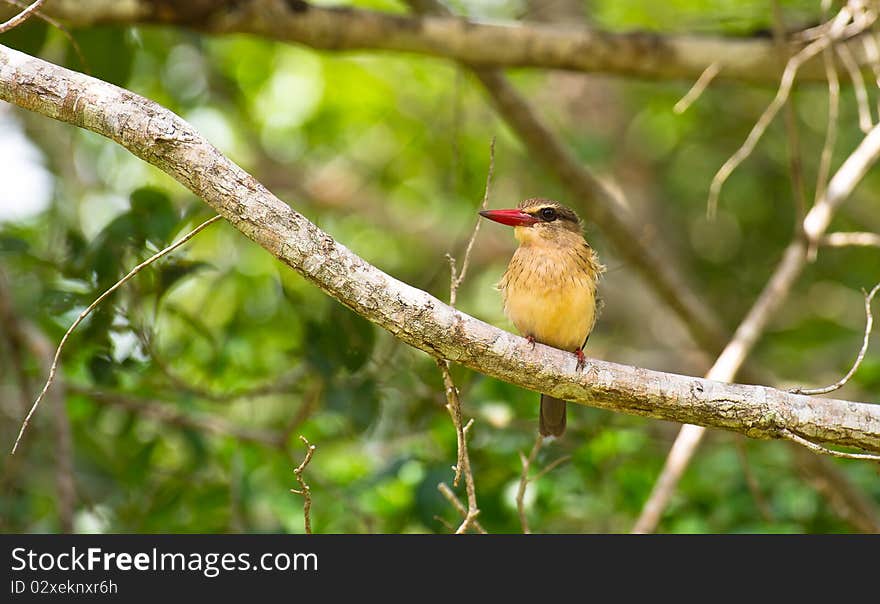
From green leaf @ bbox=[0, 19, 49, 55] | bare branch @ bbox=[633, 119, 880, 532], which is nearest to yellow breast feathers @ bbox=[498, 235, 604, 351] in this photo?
bare branch @ bbox=[633, 119, 880, 532]

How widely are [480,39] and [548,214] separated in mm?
765

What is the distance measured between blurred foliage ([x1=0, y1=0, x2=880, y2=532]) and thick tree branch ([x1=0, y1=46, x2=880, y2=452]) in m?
0.97

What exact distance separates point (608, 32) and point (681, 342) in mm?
2312

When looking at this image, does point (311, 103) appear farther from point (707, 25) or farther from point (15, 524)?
point (15, 524)

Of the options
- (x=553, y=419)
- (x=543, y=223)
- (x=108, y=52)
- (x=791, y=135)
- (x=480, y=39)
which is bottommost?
(x=553, y=419)

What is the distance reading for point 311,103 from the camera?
20.4 feet

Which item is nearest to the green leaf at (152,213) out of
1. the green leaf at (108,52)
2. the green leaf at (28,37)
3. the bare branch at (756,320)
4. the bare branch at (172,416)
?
the green leaf at (108,52)

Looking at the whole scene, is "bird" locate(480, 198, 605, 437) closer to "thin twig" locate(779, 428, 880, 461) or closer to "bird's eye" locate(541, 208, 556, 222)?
"bird's eye" locate(541, 208, 556, 222)

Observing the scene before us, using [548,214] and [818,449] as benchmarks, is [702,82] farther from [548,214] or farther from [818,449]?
[818,449]

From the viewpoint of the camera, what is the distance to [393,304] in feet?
7.13

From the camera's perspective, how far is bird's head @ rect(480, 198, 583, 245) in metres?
3.54

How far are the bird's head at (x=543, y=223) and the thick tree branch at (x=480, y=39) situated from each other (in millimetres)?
659

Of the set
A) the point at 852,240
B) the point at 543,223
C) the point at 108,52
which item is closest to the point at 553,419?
the point at 543,223

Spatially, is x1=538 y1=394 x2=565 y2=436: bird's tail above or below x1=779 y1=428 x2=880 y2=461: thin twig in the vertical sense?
above
